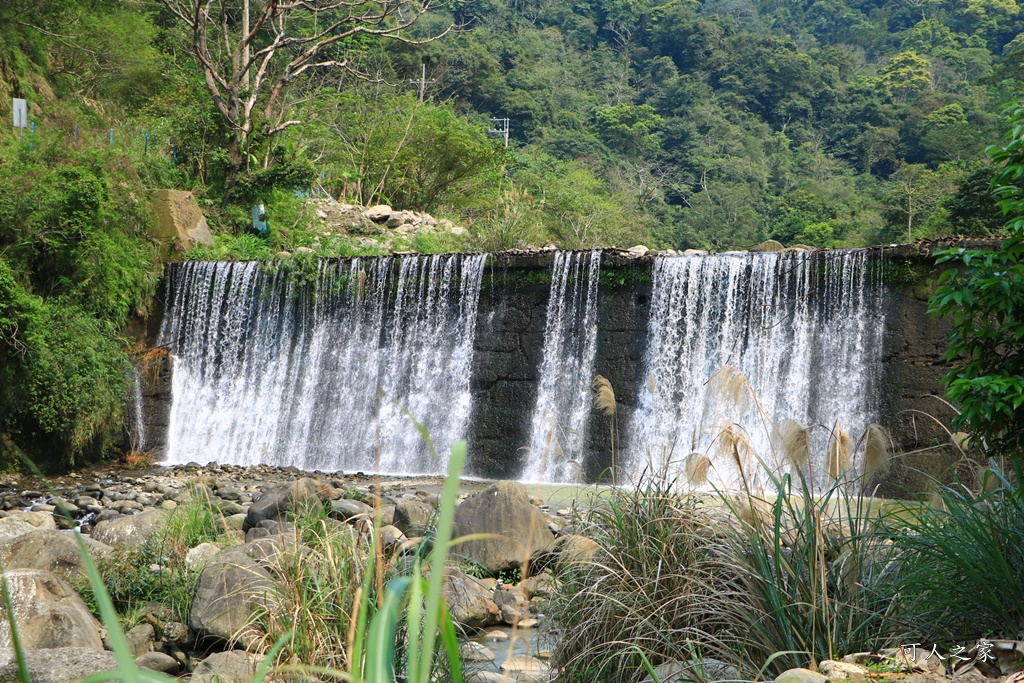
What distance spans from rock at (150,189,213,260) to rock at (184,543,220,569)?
11.2m

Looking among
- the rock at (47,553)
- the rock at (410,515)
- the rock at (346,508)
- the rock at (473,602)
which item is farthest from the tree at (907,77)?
the rock at (47,553)

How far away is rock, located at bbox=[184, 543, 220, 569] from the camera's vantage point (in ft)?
20.3

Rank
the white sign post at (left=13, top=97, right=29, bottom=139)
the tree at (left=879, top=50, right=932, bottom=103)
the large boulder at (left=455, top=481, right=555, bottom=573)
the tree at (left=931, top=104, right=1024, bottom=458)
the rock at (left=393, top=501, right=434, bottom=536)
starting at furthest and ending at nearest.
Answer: the tree at (left=879, top=50, right=932, bottom=103) → the white sign post at (left=13, top=97, right=29, bottom=139) → the rock at (left=393, top=501, right=434, bottom=536) → the large boulder at (left=455, top=481, right=555, bottom=573) → the tree at (left=931, top=104, right=1024, bottom=458)

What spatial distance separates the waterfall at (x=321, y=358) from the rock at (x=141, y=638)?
8.38m

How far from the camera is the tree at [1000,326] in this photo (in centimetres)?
326

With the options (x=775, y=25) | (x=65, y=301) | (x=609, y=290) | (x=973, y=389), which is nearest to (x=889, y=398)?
(x=609, y=290)

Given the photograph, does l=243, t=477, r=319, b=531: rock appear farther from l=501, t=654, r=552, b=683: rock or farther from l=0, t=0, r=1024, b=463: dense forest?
l=501, t=654, r=552, b=683: rock

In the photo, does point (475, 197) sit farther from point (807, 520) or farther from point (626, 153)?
point (807, 520)

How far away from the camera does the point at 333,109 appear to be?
27156 mm

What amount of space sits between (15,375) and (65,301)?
1340 millimetres

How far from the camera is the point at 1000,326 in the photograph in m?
3.45

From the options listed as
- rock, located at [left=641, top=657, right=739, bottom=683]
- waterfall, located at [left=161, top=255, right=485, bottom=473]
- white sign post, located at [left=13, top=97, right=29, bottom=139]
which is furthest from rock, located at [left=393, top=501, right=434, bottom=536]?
white sign post, located at [left=13, top=97, right=29, bottom=139]

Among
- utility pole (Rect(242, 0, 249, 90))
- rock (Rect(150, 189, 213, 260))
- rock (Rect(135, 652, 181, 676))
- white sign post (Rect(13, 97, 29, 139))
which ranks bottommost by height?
rock (Rect(135, 652, 181, 676))

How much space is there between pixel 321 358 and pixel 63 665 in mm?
11575
